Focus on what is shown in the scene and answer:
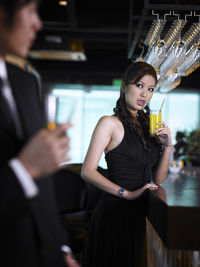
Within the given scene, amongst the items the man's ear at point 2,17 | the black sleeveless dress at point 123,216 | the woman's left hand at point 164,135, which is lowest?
the black sleeveless dress at point 123,216

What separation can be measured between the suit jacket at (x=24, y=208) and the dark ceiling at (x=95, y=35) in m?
1.95

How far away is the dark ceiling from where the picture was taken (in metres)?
4.35

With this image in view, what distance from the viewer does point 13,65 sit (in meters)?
0.97

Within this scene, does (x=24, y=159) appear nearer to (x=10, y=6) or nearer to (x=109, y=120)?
(x=10, y=6)

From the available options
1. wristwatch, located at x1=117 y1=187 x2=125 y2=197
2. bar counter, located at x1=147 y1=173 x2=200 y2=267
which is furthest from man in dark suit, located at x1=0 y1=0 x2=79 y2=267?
wristwatch, located at x1=117 y1=187 x2=125 y2=197

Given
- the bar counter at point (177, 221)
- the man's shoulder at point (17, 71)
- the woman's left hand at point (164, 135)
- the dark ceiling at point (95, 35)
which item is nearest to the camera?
the man's shoulder at point (17, 71)

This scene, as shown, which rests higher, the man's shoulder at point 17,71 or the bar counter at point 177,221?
the man's shoulder at point 17,71

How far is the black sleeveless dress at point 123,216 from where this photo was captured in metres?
2.04

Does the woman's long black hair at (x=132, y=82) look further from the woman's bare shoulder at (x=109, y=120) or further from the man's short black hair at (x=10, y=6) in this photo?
the man's short black hair at (x=10, y=6)

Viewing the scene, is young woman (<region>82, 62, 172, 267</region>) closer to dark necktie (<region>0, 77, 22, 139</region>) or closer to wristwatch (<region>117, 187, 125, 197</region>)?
wristwatch (<region>117, 187, 125, 197</region>)

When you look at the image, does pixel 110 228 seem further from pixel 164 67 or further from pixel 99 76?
pixel 99 76

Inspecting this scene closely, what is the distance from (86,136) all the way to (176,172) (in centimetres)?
459

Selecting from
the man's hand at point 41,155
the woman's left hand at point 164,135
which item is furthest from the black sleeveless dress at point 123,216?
the man's hand at point 41,155

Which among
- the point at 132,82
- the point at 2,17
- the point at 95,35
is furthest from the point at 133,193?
the point at 95,35
